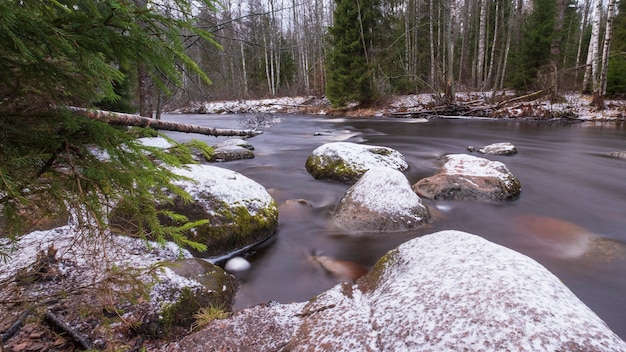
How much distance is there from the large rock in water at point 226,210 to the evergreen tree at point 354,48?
16.5 meters

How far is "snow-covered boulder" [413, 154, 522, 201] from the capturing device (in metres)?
5.79

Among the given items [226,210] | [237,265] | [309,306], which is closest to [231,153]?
[226,210]

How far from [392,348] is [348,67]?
2016 centimetres

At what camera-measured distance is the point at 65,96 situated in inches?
61.9

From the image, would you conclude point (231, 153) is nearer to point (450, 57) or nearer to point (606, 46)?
point (450, 57)

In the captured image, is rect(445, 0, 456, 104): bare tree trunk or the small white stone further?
rect(445, 0, 456, 104): bare tree trunk

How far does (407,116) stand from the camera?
19.2 m

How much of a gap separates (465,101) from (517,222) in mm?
16069

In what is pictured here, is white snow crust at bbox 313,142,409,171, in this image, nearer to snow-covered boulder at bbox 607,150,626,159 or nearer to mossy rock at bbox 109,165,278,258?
mossy rock at bbox 109,165,278,258

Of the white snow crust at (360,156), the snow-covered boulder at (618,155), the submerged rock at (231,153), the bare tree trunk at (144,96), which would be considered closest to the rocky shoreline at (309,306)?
the white snow crust at (360,156)

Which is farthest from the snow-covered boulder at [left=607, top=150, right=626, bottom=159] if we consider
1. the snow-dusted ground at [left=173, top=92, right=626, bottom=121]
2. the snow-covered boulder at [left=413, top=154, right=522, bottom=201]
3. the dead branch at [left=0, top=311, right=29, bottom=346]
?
the dead branch at [left=0, top=311, right=29, bottom=346]

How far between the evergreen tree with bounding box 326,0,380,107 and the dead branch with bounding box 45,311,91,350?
19.0 meters

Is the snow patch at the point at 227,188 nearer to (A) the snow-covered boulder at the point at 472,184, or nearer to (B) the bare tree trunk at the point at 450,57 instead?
(A) the snow-covered boulder at the point at 472,184

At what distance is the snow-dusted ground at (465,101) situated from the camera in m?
15.5
